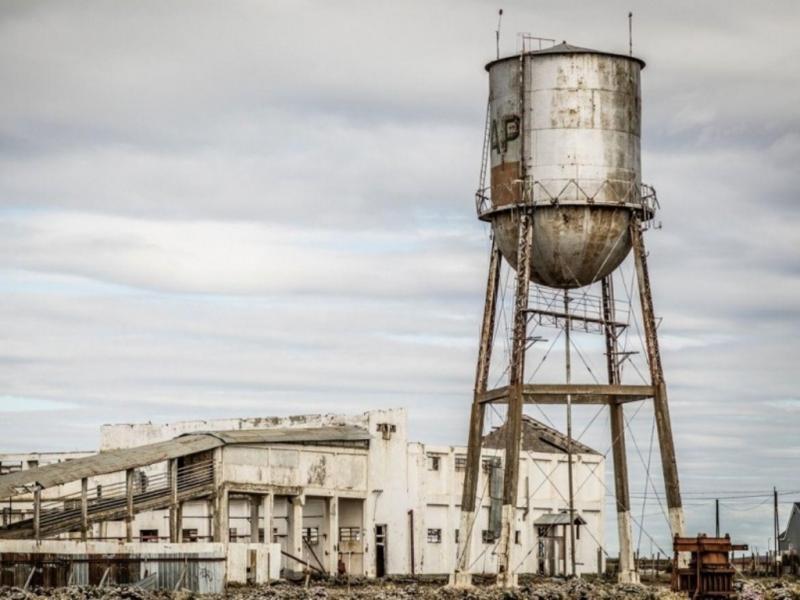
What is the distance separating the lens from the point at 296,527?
6712cm

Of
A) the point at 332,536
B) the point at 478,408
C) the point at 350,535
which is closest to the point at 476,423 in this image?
the point at 478,408

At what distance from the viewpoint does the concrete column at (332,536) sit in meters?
69.0

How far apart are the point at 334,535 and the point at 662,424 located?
712 inches

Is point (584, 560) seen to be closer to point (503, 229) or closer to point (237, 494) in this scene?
point (237, 494)

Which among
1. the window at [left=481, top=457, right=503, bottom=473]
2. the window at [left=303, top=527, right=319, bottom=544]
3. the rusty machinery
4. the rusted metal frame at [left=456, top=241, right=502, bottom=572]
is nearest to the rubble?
the rusty machinery

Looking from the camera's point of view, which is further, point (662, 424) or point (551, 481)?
point (551, 481)

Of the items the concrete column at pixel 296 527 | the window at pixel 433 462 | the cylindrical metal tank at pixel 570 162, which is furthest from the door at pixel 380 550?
the cylindrical metal tank at pixel 570 162

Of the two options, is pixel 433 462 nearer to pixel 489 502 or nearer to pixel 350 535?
pixel 489 502

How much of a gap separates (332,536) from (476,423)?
13289 millimetres

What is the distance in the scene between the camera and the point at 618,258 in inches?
2256

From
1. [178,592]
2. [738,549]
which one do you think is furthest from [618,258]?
[178,592]

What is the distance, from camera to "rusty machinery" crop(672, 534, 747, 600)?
52.4 metres

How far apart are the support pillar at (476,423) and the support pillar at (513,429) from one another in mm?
1891

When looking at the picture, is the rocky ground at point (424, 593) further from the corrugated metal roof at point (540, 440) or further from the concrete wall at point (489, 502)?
the corrugated metal roof at point (540, 440)
